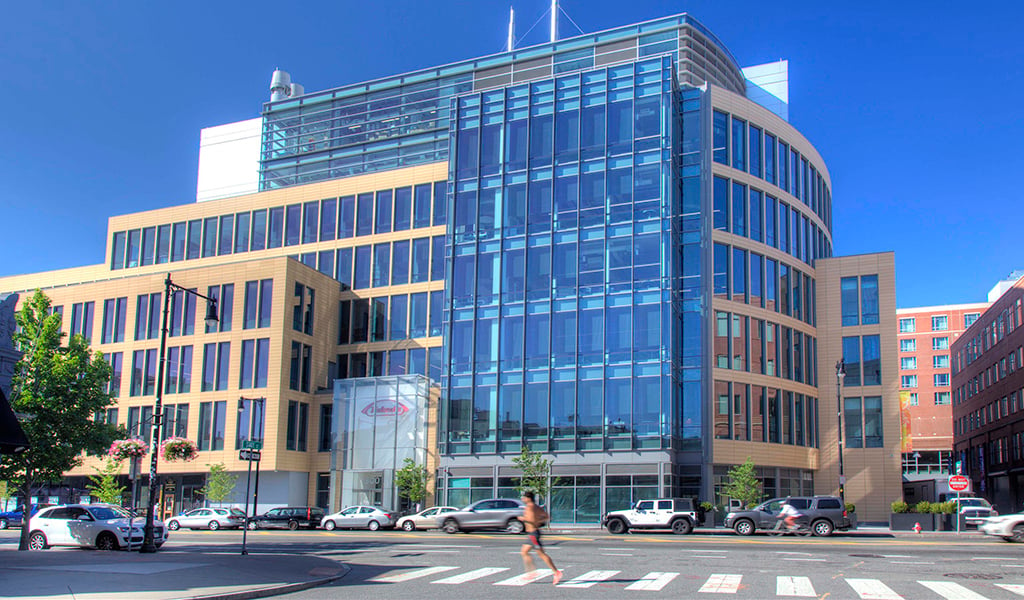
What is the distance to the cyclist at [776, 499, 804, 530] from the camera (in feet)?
119

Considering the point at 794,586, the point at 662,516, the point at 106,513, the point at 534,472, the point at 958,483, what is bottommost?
the point at 662,516

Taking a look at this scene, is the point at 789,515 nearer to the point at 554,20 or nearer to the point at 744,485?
the point at 744,485

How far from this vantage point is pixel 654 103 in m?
51.1

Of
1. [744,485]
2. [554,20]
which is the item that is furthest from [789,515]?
[554,20]

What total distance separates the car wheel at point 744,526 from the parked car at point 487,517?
29.6 feet

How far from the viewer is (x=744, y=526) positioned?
3734 cm

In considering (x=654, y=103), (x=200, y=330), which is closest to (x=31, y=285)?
(x=200, y=330)

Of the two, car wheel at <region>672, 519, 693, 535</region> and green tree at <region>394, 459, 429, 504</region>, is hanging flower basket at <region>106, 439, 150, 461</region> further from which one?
car wheel at <region>672, 519, 693, 535</region>

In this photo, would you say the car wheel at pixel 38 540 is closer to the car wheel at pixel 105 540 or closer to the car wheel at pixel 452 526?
the car wheel at pixel 105 540

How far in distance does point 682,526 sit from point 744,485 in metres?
10.2

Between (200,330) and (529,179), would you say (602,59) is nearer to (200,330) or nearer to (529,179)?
(529,179)

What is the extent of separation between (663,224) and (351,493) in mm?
24305

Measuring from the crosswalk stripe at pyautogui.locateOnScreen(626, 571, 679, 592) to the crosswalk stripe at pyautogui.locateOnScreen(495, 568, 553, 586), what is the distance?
2.03m

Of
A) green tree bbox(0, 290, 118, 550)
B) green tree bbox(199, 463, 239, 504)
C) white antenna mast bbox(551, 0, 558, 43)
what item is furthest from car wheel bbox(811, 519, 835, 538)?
white antenna mast bbox(551, 0, 558, 43)
